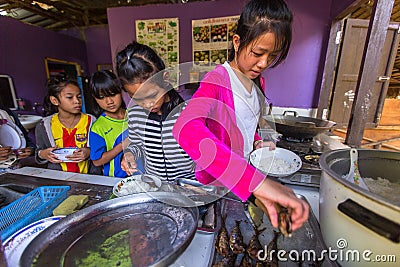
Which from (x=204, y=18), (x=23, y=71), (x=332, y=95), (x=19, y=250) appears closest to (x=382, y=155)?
(x=19, y=250)

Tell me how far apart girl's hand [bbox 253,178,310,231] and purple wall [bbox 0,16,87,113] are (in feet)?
16.7

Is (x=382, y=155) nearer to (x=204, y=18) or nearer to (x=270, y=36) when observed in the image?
(x=270, y=36)

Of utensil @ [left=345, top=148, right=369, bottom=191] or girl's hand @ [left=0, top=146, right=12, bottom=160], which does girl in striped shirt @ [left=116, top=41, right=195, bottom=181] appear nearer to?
utensil @ [left=345, top=148, right=369, bottom=191]

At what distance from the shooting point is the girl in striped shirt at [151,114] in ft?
2.95

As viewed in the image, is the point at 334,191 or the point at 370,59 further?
the point at 370,59

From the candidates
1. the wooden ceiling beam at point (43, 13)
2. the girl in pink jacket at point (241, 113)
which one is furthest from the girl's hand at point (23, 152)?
the wooden ceiling beam at point (43, 13)

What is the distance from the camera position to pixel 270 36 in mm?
629

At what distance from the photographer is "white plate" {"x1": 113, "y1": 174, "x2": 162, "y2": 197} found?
83 centimetres

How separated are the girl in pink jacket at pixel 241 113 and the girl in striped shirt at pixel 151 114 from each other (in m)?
0.28

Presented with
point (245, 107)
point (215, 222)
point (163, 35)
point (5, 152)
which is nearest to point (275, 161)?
point (245, 107)

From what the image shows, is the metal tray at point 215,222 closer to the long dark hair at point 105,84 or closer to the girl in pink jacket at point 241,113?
the girl in pink jacket at point 241,113

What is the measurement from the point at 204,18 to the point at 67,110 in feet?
7.35

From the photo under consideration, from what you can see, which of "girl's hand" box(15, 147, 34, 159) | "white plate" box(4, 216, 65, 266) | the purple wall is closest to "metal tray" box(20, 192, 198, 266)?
"white plate" box(4, 216, 65, 266)

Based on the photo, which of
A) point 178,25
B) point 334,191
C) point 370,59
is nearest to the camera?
point 334,191
